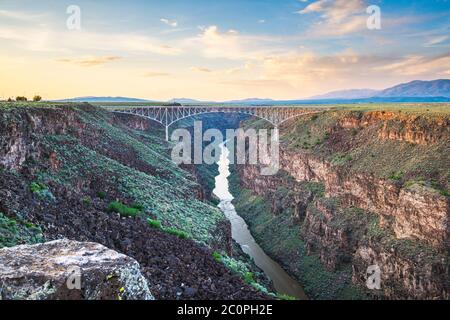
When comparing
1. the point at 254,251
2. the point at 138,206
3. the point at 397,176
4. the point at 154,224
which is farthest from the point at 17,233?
the point at 254,251

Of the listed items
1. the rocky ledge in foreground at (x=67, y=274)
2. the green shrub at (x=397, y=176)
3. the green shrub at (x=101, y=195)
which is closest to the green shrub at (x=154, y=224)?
the green shrub at (x=101, y=195)

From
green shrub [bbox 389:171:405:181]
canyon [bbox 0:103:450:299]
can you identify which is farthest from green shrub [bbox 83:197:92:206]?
green shrub [bbox 389:171:405:181]

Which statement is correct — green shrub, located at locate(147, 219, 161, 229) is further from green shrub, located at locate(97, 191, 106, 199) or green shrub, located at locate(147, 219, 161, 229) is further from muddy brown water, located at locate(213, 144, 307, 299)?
muddy brown water, located at locate(213, 144, 307, 299)

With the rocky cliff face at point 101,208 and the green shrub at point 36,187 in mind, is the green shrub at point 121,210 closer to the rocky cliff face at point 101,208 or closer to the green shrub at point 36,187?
the rocky cliff face at point 101,208

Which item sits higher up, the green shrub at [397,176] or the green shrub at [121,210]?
the green shrub at [121,210]

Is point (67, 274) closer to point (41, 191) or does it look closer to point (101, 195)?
point (41, 191)
